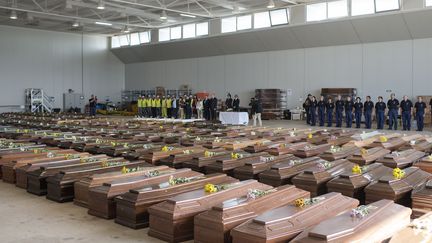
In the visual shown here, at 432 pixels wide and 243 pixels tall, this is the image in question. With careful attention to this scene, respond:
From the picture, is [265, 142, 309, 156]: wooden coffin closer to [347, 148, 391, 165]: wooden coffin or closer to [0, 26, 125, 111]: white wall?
[347, 148, 391, 165]: wooden coffin

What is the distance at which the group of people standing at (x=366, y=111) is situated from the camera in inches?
646

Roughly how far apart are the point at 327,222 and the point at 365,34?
17.7 metres

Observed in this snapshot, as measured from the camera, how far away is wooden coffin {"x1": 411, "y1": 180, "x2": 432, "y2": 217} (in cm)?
421

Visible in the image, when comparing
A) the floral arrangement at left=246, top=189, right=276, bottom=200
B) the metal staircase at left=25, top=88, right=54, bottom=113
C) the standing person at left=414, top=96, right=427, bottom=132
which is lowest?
the floral arrangement at left=246, top=189, right=276, bottom=200

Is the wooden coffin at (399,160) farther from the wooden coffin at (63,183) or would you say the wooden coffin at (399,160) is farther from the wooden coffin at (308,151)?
the wooden coffin at (63,183)

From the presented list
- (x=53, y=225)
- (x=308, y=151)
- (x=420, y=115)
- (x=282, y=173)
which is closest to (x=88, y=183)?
(x=53, y=225)

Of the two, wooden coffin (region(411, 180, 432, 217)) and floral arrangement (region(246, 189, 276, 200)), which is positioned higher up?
floral arrangement (region(246, 189, 276, 200))

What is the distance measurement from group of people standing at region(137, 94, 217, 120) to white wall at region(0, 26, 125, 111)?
22.8 ft

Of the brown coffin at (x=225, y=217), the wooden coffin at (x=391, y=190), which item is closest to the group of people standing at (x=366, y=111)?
the wooden coffin at (x=391, y=190)

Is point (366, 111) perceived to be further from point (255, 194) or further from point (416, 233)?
point (416, 233)

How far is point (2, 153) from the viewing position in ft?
23.7

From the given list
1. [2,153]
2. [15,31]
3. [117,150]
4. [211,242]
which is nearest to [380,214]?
[211,242]

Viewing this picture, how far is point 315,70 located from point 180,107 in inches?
297

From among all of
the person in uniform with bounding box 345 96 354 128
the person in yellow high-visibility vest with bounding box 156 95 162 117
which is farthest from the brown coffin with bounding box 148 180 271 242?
the person in yellow high-visibility vest with bounding box 156 95 162 117
